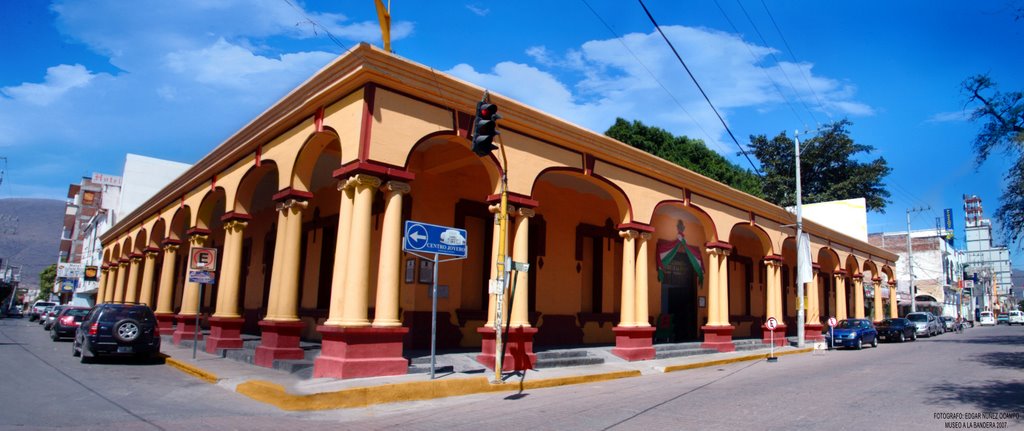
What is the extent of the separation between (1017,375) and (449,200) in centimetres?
1393

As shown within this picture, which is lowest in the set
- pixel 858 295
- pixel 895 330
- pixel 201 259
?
pixel 895 330

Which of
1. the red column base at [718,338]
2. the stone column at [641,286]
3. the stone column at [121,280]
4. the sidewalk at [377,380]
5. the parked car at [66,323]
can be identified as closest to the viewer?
the sidewalk at [377,380]

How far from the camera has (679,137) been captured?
44375 millimetres

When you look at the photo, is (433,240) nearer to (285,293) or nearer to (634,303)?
(285,293)

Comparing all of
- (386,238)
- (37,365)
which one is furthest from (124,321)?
(386,238)

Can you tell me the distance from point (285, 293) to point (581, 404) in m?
7.26

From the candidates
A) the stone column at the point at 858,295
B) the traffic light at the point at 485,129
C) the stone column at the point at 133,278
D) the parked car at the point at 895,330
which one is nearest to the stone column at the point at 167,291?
the stone column at the point at 133,278

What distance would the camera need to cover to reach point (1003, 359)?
18719 mm

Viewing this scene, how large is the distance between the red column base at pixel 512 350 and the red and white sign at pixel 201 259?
23.8 ft

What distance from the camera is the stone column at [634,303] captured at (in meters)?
17.7

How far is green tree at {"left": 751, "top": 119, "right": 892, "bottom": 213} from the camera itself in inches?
1944

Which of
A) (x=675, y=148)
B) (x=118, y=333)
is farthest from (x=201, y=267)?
(x=675, y=148)

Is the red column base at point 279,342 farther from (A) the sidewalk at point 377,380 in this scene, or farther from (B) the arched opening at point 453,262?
(B) the arched opening at point 453,262

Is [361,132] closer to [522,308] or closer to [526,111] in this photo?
[526,111]
